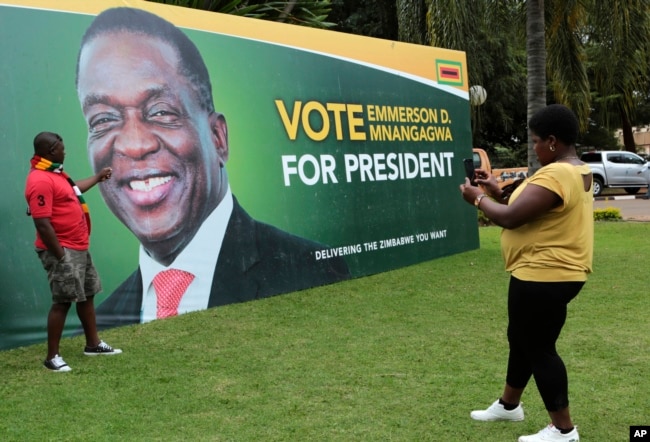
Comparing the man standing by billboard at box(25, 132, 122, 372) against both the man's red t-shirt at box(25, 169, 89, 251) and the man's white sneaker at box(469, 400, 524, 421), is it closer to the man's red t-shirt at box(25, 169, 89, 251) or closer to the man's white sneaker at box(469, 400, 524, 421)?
the man's red t-shirt at box(25, 169, 89, 251)

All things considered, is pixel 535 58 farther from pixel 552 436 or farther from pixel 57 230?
pixel 552 436

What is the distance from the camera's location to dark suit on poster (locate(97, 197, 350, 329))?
787 centimetres

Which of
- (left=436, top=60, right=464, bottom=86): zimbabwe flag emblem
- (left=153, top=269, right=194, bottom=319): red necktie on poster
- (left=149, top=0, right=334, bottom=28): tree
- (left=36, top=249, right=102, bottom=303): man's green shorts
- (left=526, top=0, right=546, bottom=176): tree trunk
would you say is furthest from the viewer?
(left=149, top=0, right=334, bottom=28): tree

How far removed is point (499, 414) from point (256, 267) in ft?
14.8

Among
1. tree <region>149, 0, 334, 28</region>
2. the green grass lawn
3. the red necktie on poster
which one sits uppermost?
tree <region>149, 0, 334, 28</region>

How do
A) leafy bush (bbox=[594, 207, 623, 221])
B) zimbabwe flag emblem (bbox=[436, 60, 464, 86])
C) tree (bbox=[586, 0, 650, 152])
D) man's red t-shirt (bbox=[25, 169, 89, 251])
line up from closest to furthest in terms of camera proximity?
man's red t-shirt (bbox=[25, 169, 89, 251]) → zimbabwe flag emblem (bbox=[436, 60, 464, 86]) → tree (bbox=[586, 0, 650, 152]) → leafy bush (bbox=[594, 207, 623, 221])

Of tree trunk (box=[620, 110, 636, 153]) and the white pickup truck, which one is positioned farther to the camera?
tree trunk (box=[620, 110, 636, 153])

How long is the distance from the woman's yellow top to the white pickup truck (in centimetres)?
2311

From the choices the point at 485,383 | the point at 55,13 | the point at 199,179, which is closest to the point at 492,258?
the point at 199,179

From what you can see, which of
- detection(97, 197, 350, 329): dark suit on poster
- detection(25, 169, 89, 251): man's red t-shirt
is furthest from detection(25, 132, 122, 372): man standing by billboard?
detection(97, 197, 350, 329): dark suit on poster

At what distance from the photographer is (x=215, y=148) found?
26.2 feet

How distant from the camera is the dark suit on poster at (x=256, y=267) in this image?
25.8 ft

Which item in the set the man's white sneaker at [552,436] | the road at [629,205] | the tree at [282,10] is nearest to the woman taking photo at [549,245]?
the man's white sneaker at [552,436]

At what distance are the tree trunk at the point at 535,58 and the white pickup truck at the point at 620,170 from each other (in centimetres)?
1377
